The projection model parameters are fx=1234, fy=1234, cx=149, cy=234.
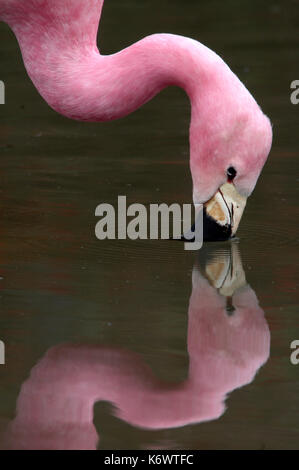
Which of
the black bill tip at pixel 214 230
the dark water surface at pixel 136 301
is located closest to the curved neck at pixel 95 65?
the black bill tip at pixel 214 230

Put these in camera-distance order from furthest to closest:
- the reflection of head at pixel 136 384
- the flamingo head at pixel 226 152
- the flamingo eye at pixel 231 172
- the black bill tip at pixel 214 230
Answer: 1. the black bill tip at pixel 214 230
2. the flamingo eye at pixel 231 172
3. the flamingo head at pixel 226 152
4. the reflection of head at pixel 136 384

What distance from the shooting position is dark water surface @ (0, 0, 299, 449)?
425cm

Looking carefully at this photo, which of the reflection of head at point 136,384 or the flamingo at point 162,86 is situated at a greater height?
the flamingo at point 162,86

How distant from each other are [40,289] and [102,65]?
3.38 feet

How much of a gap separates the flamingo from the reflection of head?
0.53 metres

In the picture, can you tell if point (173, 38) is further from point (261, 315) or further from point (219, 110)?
point (261, 315)

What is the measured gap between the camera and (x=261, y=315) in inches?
202

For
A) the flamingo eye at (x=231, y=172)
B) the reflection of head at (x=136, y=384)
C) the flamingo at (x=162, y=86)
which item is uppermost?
the flamingo at (x=162, y=86)

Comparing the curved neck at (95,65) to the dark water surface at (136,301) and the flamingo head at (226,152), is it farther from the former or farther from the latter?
the dark water surface at (136,301)

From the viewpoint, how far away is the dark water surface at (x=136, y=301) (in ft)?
13.9

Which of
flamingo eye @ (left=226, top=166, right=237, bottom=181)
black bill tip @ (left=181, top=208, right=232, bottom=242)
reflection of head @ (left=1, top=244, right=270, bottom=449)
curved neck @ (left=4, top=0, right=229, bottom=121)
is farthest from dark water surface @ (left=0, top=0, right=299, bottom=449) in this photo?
curved neck @ (left=4, top=0, right=229, bottom=121)

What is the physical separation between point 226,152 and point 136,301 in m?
0.74

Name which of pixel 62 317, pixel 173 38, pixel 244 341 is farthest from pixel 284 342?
pixel 173 38

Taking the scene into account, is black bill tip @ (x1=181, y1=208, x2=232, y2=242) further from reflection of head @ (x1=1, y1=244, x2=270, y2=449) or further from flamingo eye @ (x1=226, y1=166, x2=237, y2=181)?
reflection of head @ (x1=1, y1=244, x2=270, y2=449)
